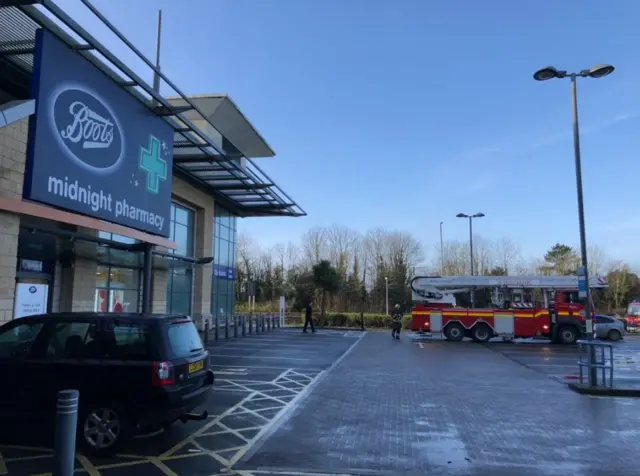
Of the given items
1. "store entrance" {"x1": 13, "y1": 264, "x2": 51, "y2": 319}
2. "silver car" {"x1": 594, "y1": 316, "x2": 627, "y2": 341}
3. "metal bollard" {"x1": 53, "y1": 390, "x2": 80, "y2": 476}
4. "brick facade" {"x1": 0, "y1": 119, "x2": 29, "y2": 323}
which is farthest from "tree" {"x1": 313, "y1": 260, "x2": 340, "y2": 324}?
"metal bollard" {"x1": 53, "y1": 390, "x2": 80, "y2": 476}

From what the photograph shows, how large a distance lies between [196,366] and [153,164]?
23.3ft

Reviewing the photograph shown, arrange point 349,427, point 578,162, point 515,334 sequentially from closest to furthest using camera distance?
point 349,427 → point 578,162 → point 515,334

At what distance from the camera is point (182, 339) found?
6680mm

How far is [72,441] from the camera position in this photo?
14.0 feet

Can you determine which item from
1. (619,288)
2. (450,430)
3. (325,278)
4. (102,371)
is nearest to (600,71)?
(450,430)

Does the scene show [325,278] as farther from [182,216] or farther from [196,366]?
[196,366]

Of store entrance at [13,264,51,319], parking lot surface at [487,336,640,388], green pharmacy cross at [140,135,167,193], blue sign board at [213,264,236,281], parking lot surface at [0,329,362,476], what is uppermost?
green pharmacy cross at [140,135,167,193]

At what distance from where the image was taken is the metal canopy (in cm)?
870

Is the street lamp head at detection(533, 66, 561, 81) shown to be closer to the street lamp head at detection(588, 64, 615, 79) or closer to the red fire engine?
the street lamp head at detection(588, 64, 615, 79)

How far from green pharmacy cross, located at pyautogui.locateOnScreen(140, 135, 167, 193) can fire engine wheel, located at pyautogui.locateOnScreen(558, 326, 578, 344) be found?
1903cm

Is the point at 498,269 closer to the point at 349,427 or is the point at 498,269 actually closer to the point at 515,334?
the point at 515,334

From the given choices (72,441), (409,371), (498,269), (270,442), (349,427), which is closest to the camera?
(72,441)

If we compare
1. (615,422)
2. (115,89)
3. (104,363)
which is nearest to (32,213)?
(115,89)

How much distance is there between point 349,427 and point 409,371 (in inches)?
245
